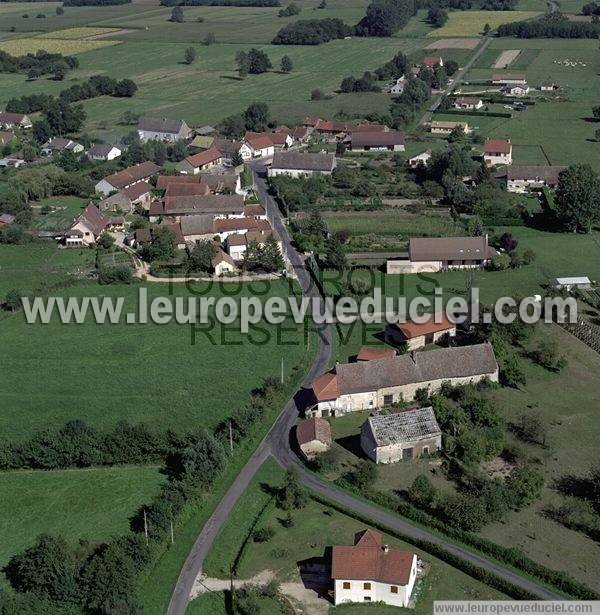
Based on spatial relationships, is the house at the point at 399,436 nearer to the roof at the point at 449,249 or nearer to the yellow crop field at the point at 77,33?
the roof at the point at 449,249

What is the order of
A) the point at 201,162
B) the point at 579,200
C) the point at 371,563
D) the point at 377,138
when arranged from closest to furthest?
1. the point at 371,563
2. the point at 579,200
3. the point at 201,162
4. the point at 377,138

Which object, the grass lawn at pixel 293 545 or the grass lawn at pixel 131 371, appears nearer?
the grass lawn at pixel 293 545

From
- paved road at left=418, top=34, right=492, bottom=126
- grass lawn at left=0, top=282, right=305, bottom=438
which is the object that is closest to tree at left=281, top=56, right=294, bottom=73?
paved road at left=418, top=34, right=492, bottom=126

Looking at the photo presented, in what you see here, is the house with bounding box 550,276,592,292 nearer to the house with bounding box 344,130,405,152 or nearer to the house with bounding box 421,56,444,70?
the house with bounding box 344,130,405,152

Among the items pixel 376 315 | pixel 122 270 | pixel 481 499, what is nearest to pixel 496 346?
pixel 376 315

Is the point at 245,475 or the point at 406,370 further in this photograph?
the point at 406,370

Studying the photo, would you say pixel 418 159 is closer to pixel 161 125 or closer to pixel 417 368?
pixel 161 125

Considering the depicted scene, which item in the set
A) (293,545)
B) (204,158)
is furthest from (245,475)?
(204,158)

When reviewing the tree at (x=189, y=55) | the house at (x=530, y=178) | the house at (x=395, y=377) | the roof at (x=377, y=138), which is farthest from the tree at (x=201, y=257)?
the tree at (x=189, y=55)
